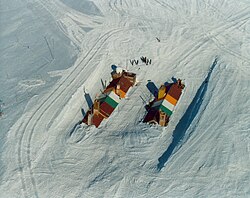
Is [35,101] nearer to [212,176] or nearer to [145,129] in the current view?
[145,129]

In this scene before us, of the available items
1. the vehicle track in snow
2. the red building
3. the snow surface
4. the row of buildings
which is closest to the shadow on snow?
the snow surface

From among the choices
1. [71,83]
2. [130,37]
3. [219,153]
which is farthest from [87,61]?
[219,153]

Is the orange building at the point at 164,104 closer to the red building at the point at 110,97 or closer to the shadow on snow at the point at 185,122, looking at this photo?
the shadow on snow at the point at 185,122

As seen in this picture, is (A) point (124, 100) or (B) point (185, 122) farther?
(A) point (124, 100)

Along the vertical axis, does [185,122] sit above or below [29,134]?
above

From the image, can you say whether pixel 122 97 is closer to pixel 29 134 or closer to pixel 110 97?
pixel 110 97

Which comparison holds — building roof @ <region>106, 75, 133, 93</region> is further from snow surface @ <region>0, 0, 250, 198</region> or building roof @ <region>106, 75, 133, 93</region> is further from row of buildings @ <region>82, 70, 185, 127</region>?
snow surface @ <region>0, 0, 250, 198</region>

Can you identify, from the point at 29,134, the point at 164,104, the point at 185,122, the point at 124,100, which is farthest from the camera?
the point at 124,100

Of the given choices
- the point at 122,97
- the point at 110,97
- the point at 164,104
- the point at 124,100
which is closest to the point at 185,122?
the point at 164,104

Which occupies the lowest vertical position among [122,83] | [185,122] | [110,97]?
[110,97]
